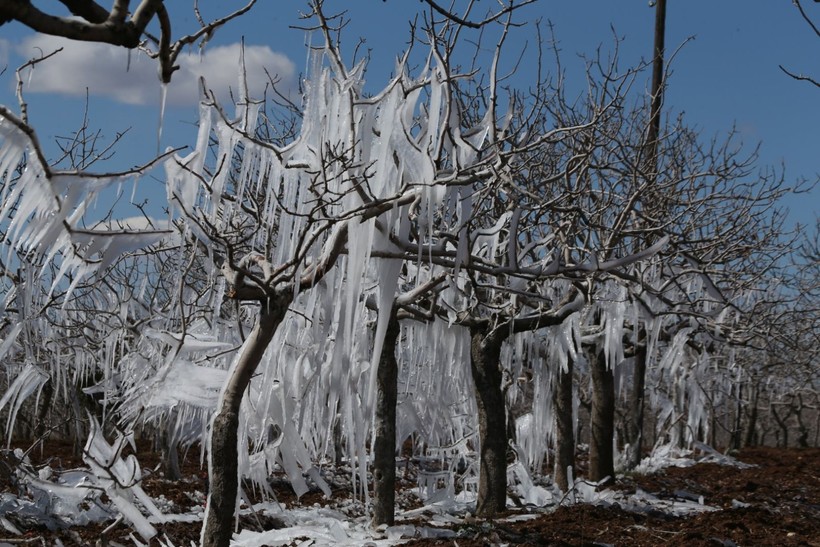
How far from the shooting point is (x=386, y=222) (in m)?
5.50

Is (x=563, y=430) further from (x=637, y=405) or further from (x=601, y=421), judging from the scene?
(x=637, y=405)

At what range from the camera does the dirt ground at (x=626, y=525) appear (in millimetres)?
7699

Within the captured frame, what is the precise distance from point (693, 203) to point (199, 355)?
19.6 feet

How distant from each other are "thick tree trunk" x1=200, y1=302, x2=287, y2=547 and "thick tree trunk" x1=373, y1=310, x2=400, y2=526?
11.0 ft

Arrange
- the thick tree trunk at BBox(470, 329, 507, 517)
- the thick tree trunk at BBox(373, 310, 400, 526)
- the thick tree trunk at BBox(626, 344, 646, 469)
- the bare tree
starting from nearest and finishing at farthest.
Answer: the bare tree < the thick tree trunk at BBox(373, 310, 400, 526) < the thick tree trunk at BBox(470, 329, 507, 517) < the thick tree trunk at BBox(626, 344, 646, 469)

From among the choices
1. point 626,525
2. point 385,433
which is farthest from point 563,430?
point 385,433

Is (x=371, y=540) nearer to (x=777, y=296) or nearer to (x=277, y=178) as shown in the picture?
(x=277, y=178)

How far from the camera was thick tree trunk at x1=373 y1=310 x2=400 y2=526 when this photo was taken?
912cm

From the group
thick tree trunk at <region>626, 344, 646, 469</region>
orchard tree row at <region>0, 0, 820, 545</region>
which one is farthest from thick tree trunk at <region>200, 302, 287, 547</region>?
thick tree trunk at <region>626, 344, 646, 469</region>

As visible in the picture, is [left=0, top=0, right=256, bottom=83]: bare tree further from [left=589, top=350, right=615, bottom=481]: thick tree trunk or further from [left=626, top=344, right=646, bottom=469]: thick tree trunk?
[left=626, top=344, right=646, bottom=469]: thick tree trunk

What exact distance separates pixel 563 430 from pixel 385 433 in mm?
4803

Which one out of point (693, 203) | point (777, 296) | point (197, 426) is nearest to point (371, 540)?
point (197, 426)

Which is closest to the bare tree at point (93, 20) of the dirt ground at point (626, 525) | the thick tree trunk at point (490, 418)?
Answer: the dirt ground at point (626, 525)

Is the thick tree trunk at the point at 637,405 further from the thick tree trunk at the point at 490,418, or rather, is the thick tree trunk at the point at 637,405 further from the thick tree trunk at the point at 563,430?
the thick tree trunk at the point at 490,418
